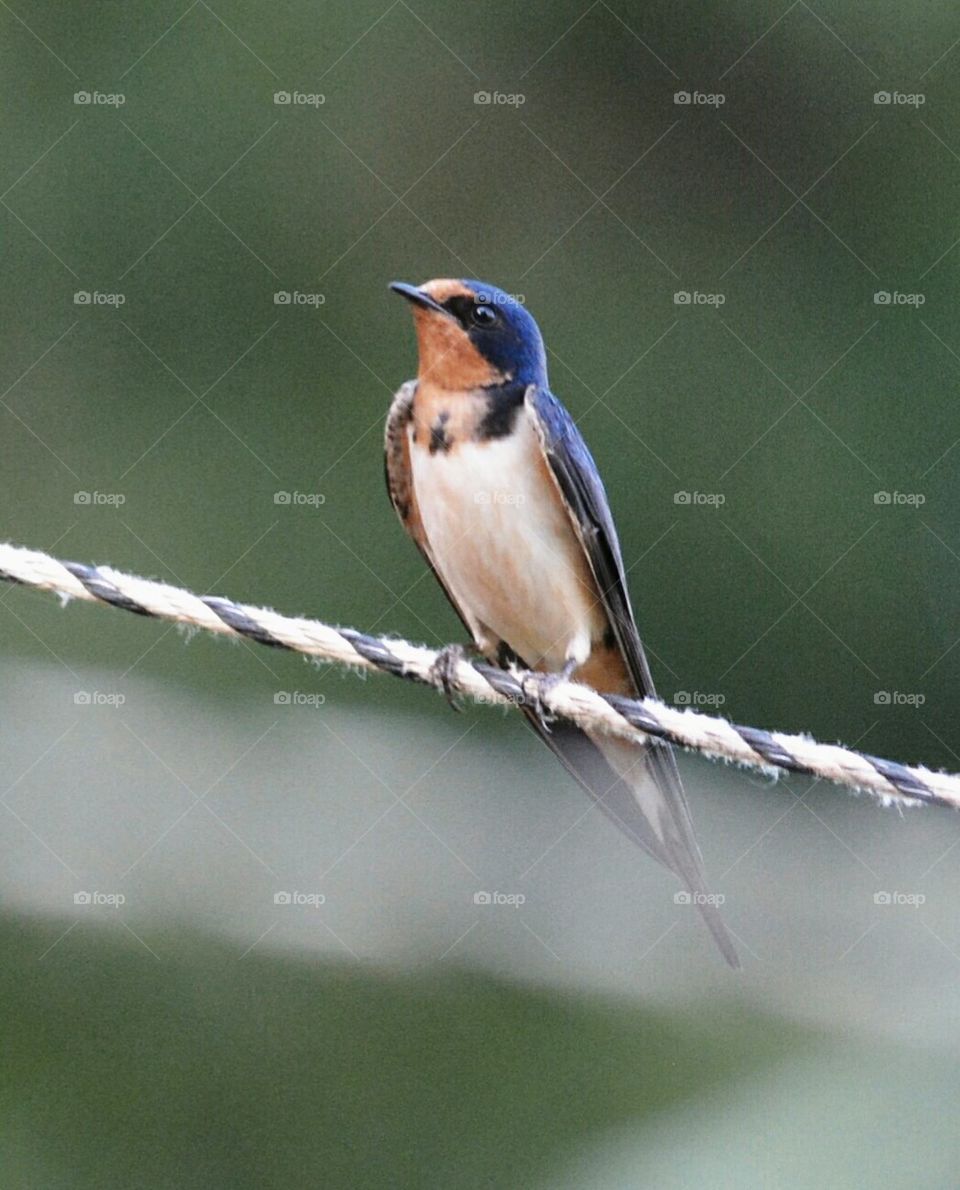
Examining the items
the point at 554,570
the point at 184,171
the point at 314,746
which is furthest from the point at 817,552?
the point at 184,171

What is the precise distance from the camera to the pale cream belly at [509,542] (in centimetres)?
153

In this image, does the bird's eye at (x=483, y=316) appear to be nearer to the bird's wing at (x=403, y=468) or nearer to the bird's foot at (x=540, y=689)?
the bird's wing at (x=403, y=468)

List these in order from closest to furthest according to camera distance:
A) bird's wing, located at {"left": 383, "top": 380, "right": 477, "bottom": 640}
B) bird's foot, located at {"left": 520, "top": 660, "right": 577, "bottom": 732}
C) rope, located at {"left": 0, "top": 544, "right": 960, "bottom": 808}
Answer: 1. rope, located at {"left": 0, "top": 544, "right": 960, "bottom": 808}
2. bird's foot, located at {"left": 520, "top": 660, "right": 577, "bottom": 732}
3. bird's wing, located at {"left": 383, "top": 380, "right": 477, "bottom": 640}

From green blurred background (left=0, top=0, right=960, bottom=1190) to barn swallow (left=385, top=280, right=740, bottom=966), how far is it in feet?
0.18

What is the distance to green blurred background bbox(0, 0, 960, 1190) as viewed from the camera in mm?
1584

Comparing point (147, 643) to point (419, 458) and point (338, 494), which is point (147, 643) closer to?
point (338, 494)

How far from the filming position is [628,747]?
1558 millimetres

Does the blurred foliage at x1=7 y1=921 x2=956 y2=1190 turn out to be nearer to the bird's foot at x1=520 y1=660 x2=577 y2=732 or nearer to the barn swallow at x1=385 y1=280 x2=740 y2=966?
the barn swallow at x1=385 y1=280 x2=740 y2=966

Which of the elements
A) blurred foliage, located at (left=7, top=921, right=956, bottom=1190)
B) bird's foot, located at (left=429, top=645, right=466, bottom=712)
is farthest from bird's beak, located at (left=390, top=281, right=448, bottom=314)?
blurred foliage, located at (left=7, top=921, right=956, bottom=1190)

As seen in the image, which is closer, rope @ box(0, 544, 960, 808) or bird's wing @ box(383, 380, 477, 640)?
rope @ box(0, 544, 960, 808)

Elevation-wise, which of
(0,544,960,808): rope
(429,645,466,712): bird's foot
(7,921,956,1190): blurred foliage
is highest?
(429,645,466,712): bird's foot

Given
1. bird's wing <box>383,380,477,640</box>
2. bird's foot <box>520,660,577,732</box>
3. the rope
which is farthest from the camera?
bird's wing <box>383,380,477,640</box>

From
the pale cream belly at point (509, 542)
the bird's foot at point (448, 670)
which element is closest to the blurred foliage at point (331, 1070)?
the bird's foot at point (448, 670)

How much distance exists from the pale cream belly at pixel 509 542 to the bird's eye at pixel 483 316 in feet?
0.40
